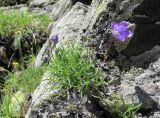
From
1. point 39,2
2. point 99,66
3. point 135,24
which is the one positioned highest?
point 135,24

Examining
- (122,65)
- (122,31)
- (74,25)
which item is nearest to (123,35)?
(122,31)

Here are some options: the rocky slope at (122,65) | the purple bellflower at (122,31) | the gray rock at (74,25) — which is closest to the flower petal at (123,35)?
the purple bellflower at (122,31)

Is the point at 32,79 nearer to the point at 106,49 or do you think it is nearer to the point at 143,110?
the point at 106,49

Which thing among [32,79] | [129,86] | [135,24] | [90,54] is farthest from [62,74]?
[32,79]

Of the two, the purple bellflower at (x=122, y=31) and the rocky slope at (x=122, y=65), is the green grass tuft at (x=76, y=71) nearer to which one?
the rocky slope at (x=122, y=65)

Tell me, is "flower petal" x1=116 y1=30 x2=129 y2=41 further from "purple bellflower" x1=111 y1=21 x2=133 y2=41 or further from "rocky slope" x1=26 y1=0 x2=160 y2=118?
"rocky slope" x1=26 y1=0 x2=160 y2=118

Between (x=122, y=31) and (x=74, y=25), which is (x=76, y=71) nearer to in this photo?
(x=122, y=31)
